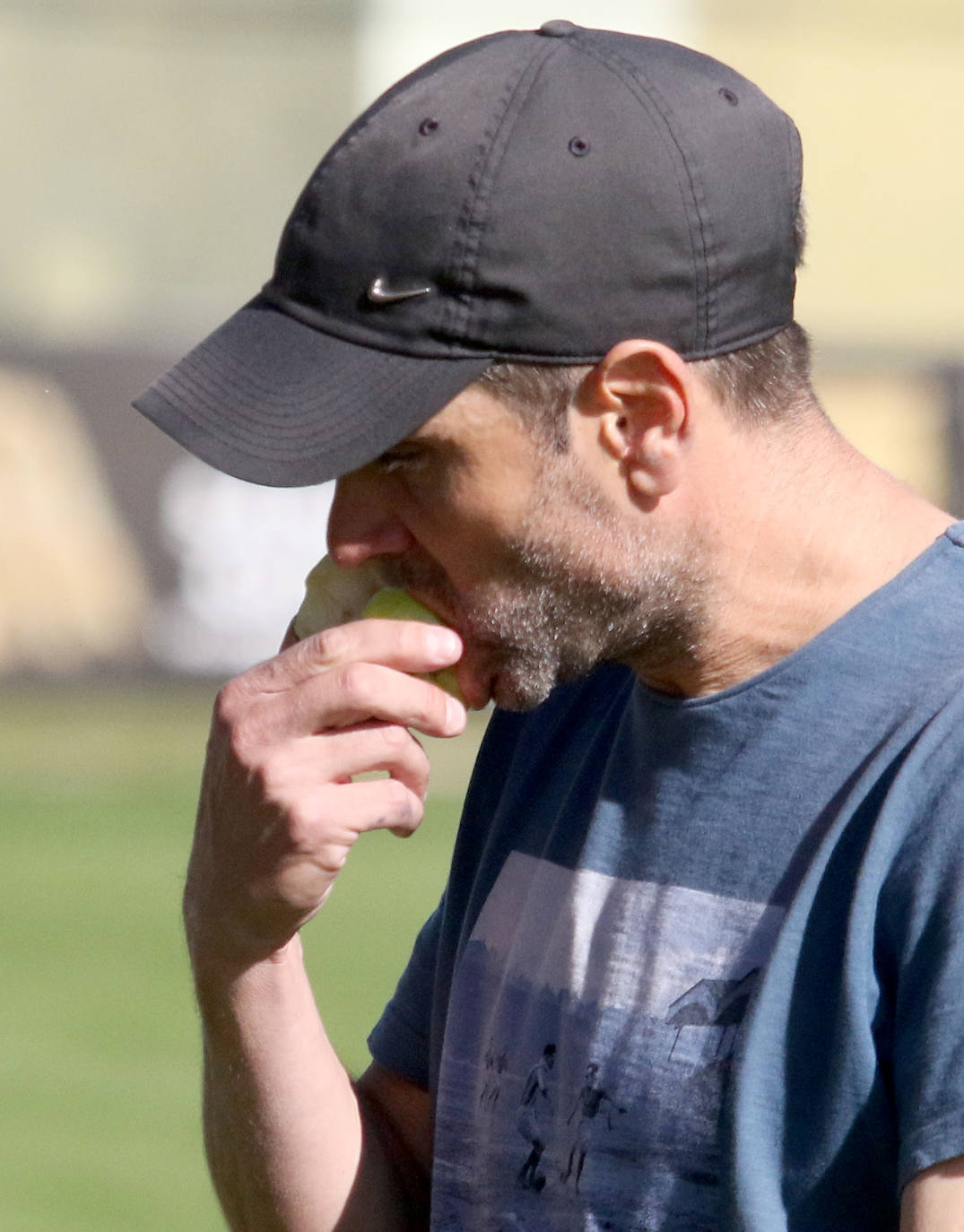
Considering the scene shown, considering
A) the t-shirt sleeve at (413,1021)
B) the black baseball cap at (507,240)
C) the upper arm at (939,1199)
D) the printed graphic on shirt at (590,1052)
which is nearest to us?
the upper arm at (939,1199)

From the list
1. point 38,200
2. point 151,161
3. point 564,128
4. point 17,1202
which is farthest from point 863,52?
point 564,128

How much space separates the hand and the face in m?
0.09

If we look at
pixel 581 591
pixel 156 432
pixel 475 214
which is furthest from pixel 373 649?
pixel 156 432

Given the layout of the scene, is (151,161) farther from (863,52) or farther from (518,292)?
(518,292)

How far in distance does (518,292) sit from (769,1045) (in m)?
0.95

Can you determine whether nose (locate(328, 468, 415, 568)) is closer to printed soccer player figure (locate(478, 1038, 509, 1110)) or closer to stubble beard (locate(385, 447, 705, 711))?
stubble beard (locate(385, 447, 705, 711))

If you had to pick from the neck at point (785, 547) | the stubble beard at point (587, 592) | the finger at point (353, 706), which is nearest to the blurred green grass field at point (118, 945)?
the finger at point (353, 706)

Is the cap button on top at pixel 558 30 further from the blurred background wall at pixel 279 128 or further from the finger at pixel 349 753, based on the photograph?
the blurred background wall at pixel 279 128

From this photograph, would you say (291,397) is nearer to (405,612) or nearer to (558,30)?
(405,612)

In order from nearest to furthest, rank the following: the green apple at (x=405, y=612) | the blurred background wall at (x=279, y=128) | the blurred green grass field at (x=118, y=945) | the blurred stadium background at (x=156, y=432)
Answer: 1. the green apple at (x=405, y=612)
2. the blurred green grass field at (x=118, y=945)
3. the blurred stadium background at (x=156, y=432)
4. the blurred background wall at (x=279, y=128)

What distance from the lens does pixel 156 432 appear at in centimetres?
1037

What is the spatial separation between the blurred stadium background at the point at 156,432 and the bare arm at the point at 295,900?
2766 mm

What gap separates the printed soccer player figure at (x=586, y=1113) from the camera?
221 centimetres

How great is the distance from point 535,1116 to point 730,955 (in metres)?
0.36
